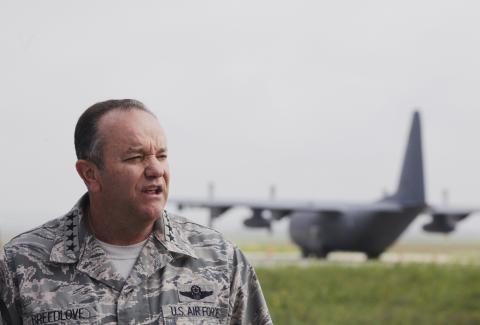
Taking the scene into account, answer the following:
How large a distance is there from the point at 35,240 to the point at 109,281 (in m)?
0.31

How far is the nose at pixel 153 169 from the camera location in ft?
8.71

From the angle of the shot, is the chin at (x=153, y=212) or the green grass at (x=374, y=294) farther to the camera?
the green grass at (x=374, y=294)

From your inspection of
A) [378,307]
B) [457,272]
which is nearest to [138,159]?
[378,307]

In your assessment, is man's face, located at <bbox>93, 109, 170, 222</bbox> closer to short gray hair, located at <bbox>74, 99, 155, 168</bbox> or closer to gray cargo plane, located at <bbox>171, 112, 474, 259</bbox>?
short gray hair, located at <bbox>74, 99, 155, 168</bbox>

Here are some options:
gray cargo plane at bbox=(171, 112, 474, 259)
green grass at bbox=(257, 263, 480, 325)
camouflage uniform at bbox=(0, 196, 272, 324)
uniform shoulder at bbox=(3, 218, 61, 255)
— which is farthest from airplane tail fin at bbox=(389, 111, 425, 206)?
uniform shoulder at bbox=(3, 218, 61, 255)

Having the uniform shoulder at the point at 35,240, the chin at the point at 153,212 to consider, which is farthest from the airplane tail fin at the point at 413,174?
the chin at the point at 153,212

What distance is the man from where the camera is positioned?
2.68m

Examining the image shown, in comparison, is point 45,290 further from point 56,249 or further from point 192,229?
point 192,229

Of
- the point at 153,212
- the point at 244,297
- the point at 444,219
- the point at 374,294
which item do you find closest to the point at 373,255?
the point at 444,219

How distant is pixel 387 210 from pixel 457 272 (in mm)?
10426

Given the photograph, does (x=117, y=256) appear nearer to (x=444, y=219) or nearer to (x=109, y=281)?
(x=109, y=281)

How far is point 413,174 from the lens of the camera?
1201 inches

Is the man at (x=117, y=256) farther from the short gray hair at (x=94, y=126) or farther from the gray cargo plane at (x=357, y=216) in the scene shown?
the gray cargo plane at (x=357, y=216)

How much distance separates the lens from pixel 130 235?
277 cm
